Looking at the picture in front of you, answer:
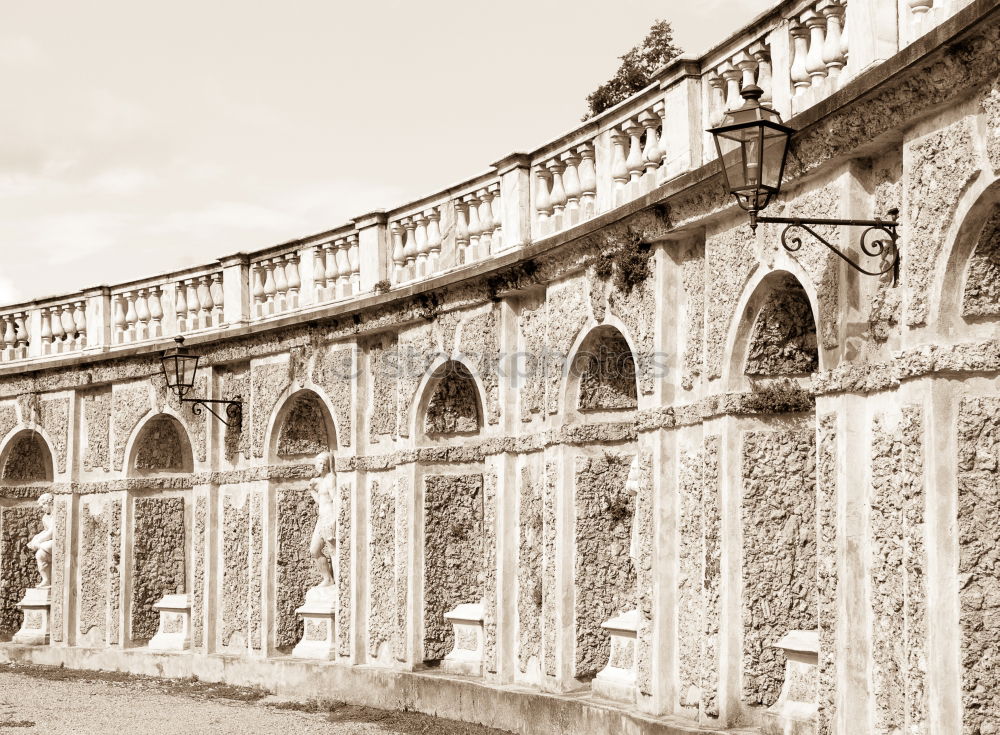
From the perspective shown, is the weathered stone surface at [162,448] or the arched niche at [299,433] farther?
the weathered stone surface at [162,448]

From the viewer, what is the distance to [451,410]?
51.6 ft

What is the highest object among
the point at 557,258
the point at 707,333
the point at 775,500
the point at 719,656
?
the point at 557,258

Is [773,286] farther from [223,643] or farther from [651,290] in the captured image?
[223,643]

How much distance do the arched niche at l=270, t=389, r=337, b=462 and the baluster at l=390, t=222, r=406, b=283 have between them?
2557mm

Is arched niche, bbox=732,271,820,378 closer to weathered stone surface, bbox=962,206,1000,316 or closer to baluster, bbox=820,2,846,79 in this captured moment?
baluster, bbox=820,2,846,79

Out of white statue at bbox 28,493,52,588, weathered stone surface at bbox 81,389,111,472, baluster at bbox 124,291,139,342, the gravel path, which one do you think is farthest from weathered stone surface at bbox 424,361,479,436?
white statue at bbox 28,493,52,588

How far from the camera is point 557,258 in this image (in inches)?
513

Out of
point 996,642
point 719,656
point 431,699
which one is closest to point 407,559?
point 431,699

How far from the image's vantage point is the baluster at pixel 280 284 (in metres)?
18.1

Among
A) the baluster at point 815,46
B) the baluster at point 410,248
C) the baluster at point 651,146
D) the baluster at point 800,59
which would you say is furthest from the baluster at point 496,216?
the baluster at point 815,46

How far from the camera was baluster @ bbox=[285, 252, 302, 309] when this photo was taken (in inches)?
707

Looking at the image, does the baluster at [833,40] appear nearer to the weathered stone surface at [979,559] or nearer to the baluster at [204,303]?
the weathered stone surface at [979,559]

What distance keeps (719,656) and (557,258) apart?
408cm

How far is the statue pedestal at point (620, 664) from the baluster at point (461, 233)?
4.30 metres
